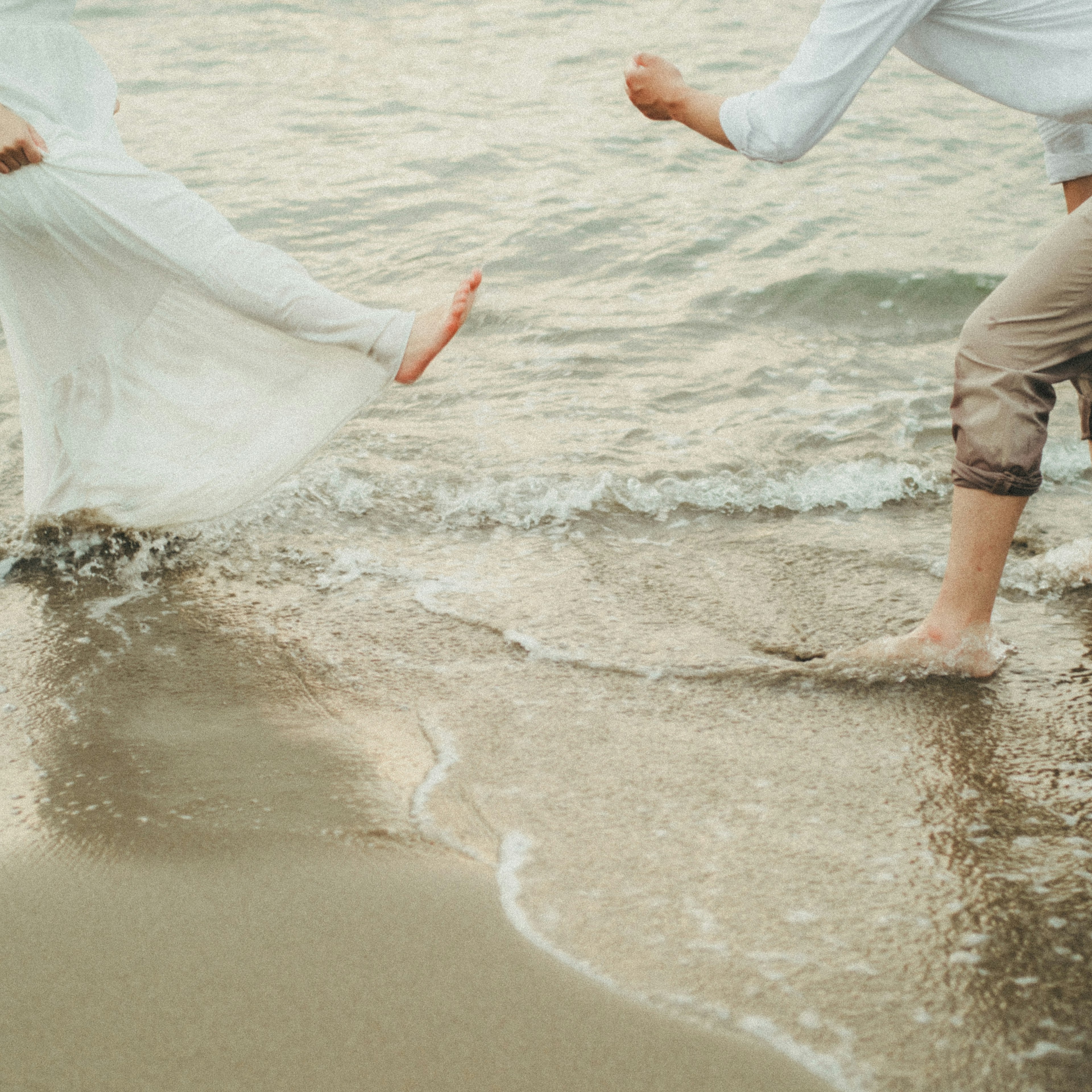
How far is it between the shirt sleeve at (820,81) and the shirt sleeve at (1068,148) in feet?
2.27

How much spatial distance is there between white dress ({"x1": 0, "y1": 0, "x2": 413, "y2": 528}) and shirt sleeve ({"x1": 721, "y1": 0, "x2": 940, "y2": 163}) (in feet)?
3.34

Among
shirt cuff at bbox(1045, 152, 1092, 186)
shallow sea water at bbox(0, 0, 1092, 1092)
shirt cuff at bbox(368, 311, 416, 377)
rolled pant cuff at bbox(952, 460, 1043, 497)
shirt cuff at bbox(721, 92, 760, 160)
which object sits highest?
shirt cuff at bbox(721, 92, 760, 160)

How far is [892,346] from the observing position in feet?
17.8

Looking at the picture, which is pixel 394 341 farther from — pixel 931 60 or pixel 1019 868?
pixel 1019 868

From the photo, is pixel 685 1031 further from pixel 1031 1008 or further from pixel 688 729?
pixel 688 729

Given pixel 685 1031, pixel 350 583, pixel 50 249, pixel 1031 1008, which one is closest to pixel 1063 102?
pixel 1031 1008

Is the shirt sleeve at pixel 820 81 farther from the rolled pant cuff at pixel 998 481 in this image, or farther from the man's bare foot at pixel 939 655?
the man's bare foot at pixel 939 655

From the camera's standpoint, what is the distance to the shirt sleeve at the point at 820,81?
208 cm

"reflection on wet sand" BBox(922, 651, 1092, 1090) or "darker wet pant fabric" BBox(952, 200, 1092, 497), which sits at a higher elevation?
"darker wet pant fabric" BBox(952, 200, 1092, 497)

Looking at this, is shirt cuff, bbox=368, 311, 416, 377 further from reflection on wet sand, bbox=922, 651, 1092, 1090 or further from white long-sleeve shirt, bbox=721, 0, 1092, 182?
reflection on wet sand, bbox=922, 651, 1092, 1090

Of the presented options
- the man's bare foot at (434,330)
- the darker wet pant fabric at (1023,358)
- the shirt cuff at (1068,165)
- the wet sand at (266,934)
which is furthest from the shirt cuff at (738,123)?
the wet sand at (266,934)

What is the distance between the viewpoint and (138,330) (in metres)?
3.05

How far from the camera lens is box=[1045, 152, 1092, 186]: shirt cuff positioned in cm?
269

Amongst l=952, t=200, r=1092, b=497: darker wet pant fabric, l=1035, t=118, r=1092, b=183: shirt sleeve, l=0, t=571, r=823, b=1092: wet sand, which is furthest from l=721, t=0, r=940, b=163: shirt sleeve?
l=0, t=571, r=823, b=1092: wet sand
